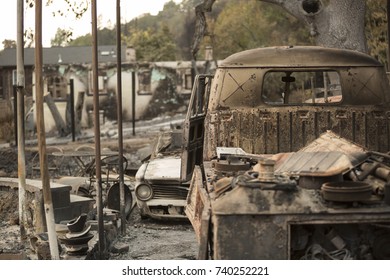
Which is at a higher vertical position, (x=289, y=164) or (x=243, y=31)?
(x=243, y=31)

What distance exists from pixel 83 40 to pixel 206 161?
69.8m

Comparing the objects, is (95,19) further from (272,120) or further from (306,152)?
(306,152)

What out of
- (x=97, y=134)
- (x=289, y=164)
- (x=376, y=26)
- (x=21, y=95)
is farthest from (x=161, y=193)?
(x=376, y=26)

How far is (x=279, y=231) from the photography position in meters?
5.14

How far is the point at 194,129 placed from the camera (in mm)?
8742

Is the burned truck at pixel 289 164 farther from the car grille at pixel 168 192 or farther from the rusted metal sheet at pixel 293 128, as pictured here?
the car grille at pixel 168 192

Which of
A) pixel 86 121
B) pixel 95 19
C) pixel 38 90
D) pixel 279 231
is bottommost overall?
pixel 86 121

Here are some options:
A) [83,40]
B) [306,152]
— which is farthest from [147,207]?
[83,40]

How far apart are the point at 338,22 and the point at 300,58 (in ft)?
24.7

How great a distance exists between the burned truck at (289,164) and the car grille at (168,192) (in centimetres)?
203

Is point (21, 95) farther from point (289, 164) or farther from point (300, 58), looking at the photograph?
point (289, 164)

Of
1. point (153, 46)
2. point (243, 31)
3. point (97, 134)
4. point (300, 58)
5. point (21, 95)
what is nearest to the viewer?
point (300, 58)

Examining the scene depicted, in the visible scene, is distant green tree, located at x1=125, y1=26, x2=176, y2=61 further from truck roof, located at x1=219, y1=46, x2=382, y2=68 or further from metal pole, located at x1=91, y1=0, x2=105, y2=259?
truck roof, located at x1=219, y1=46, x2=382, y2=68

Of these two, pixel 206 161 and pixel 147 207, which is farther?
pixel 147 207
